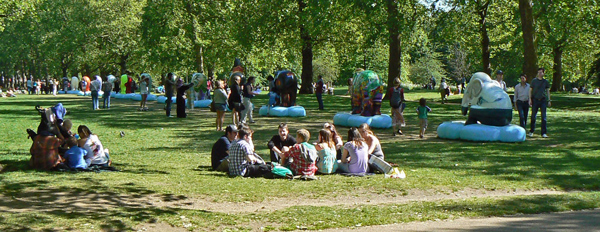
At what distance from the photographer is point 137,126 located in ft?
78.0

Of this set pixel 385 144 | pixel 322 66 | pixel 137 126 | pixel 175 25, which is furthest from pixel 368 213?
pixel 322 66

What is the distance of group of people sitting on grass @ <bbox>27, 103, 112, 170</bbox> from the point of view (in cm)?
1282

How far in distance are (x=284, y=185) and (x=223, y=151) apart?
2251 mm

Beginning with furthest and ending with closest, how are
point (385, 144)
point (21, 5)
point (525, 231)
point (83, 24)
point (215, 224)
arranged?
point (83, 24)
point (21, 5)
point (385, 144)
point (215, 224)
point (525, 231)

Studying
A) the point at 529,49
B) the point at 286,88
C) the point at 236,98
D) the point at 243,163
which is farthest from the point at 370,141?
the point at 529,49

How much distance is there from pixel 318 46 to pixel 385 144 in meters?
29.2

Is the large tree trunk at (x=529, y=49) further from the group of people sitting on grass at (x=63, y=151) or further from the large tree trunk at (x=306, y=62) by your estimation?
the group of people sitting on grass at (x=63, y=151)

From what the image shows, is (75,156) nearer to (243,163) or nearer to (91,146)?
(91,146)

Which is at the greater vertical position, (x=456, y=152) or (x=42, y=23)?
(x=42, y=23)

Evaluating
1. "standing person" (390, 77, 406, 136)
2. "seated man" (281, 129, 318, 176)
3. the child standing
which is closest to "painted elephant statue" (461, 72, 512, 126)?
the child standing

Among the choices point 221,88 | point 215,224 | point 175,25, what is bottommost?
point 215,224

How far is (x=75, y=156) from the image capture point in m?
12.8

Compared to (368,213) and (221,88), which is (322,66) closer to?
(221,88)

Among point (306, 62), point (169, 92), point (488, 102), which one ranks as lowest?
point (488, 102)
